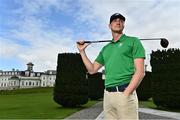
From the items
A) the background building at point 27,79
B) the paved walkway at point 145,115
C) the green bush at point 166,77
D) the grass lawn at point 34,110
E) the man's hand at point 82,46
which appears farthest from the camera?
the background building at point 27,79

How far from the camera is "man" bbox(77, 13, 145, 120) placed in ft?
13.4

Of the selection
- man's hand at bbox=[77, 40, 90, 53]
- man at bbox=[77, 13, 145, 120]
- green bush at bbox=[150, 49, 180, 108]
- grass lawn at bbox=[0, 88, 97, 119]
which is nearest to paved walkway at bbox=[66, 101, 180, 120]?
grass lawn at bbox=[0, 88, 97, 119]

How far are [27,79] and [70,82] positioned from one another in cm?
16445

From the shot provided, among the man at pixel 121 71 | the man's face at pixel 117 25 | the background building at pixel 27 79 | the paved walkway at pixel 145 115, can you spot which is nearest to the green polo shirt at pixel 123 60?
the man at pixel 121 71

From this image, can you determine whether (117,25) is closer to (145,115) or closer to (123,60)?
(123,60)

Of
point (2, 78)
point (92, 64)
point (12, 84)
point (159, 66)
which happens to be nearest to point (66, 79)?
point (159, 66)

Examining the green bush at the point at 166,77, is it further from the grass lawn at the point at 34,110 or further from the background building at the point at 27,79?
the background building at the point at 27,79

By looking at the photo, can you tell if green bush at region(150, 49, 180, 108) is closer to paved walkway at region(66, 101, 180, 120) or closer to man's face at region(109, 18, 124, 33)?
paved walkway at region(66, 101, 180, 120)

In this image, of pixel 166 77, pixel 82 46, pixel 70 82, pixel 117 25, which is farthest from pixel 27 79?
pixel 117 25

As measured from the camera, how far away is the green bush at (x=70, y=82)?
80.3 ft

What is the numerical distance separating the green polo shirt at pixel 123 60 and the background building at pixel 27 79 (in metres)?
179

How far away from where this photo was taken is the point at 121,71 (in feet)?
13.8

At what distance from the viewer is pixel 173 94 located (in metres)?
22.7

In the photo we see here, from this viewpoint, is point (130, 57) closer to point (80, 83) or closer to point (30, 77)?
point (80, 83)
